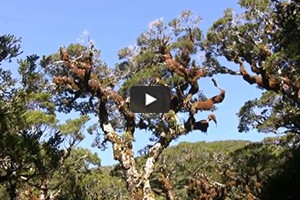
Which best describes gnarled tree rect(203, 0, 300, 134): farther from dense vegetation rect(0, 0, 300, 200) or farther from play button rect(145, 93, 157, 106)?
play button rect(145, 93, 157, 106)

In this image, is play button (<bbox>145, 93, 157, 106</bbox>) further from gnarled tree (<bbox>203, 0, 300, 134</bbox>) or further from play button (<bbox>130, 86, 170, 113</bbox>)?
gnarled tree (<bbox>203, 0, 300, 134</bbox>)

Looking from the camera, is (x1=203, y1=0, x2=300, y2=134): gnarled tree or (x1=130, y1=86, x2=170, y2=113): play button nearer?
(x1=130, y1=86, x2=170, y2=113): play button

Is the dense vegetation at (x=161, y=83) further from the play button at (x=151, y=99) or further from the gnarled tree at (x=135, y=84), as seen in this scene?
the play button at (x=151, y=99)

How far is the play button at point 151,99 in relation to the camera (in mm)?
4688

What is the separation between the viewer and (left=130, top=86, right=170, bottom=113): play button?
469 cm

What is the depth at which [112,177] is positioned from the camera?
104 feet

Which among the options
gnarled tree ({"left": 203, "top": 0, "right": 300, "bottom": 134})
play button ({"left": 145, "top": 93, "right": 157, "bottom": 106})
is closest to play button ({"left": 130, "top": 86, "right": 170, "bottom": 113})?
play button ({"left": 145, "top": 93, "right": 157, "bottom": 106})

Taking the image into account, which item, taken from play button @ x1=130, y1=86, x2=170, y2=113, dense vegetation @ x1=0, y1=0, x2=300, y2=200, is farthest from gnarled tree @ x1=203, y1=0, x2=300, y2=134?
play button @ x1=130, y1=86, x2=170, y2=113

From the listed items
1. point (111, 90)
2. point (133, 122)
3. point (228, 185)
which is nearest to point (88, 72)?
point (111, 90)

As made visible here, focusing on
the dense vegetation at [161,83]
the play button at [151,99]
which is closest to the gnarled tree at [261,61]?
the dense vegetation at [161,83]

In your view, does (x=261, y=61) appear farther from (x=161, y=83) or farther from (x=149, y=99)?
(x=149, y=99)

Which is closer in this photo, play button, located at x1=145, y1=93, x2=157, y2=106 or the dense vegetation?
play button, located at x1=145, y1=93, x2=157, y2=106

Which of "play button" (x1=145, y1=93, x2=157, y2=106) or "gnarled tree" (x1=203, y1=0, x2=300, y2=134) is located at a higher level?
"gnarled tree" (x1=203, y1=0, x2=300, y2=134)

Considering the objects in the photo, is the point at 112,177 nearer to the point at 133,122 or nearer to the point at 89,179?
the point at 89,179
